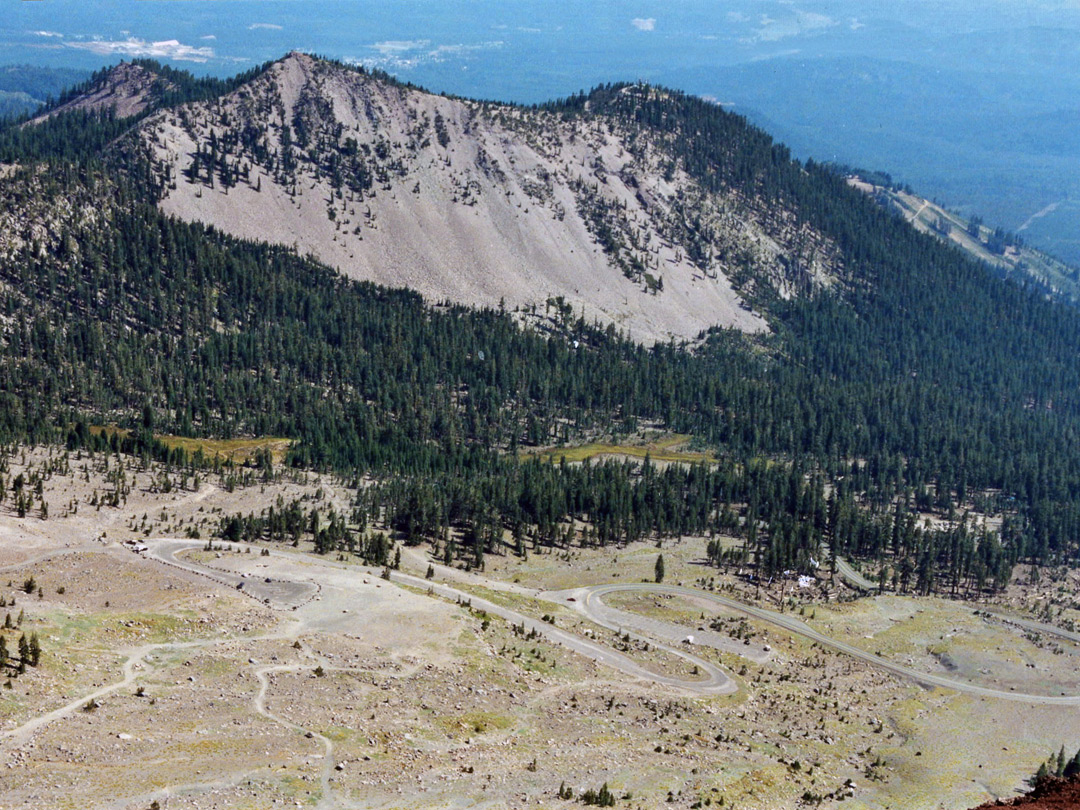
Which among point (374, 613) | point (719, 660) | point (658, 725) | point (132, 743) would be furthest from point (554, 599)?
point (132, 743)

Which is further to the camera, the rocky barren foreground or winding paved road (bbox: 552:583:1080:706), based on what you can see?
winding paved road (bbox: 552:583:1080:706)

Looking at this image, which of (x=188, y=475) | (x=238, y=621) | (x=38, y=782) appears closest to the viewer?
(x=38, y=782)

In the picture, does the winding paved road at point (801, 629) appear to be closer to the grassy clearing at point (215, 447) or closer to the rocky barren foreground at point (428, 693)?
the rocky barren foreground at point (428, 693)

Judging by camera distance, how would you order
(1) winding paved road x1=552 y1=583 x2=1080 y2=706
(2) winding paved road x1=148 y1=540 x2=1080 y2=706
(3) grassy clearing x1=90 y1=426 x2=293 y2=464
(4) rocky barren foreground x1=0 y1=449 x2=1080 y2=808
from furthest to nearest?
(3) grassy clearing x1=90 y1=426 x2=293 y2=464, (1) winding paved road x1=552 y1=583 x2=1080 y2=706, (2) winding paved road x1=148 y1=540 x2=1080 y2=706, (4) rocky barren foreground x1=0 y1=449 x2=1080 y2=808

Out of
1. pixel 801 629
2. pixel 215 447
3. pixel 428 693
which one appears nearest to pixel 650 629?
pixel 801 629

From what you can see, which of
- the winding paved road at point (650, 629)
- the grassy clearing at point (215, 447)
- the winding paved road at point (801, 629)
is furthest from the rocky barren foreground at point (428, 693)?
the grassy clearing at point (215, 447)

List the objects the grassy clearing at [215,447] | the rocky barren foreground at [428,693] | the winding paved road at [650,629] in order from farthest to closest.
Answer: the grassy clearing at [215,447]
the winding paved road at [650,629]
the rocky barren foreground at [428,693]

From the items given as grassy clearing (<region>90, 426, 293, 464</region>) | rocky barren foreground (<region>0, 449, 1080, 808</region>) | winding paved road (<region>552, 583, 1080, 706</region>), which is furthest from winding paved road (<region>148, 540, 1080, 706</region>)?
grassy clearing (<region>90, 426, 293, 464</region>)

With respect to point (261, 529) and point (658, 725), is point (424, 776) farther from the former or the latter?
point (261, 529)

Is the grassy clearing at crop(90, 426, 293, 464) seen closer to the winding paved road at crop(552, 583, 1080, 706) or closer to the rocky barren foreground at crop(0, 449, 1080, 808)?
the rocky barren foreground at crop(0, 449, 1080, 808)
